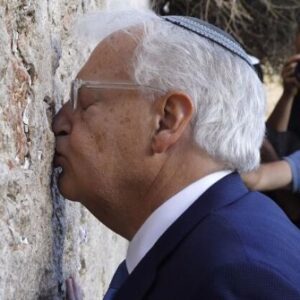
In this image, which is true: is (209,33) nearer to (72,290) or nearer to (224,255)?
(224,255)

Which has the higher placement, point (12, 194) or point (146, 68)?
point (146, 68)

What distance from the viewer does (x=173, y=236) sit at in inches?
51.5

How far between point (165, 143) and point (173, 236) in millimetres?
171

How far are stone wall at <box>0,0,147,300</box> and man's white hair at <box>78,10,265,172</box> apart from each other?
215 mm

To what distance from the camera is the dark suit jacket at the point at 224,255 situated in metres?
1.19

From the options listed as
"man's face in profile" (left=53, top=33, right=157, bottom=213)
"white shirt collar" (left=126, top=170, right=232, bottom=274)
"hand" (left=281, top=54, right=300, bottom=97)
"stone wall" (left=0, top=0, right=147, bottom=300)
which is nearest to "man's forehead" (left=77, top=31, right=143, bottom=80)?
"man's face in profile" (left=53, top=33, right=157, bottom=213)

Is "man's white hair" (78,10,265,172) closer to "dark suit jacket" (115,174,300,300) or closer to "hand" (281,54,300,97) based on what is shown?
"dark suit jacket" (115,174,300,300)

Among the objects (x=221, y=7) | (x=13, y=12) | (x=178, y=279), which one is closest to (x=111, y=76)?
(x=13, y=12)

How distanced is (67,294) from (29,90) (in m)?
0.50

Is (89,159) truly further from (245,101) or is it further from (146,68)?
(245,101)

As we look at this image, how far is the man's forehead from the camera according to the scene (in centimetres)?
142

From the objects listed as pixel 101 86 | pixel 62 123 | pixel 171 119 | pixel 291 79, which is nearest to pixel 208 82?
pixel 171 119

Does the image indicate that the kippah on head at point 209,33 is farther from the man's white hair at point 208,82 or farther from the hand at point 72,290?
the hand at point 72,290

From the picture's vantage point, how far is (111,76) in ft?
4.70
